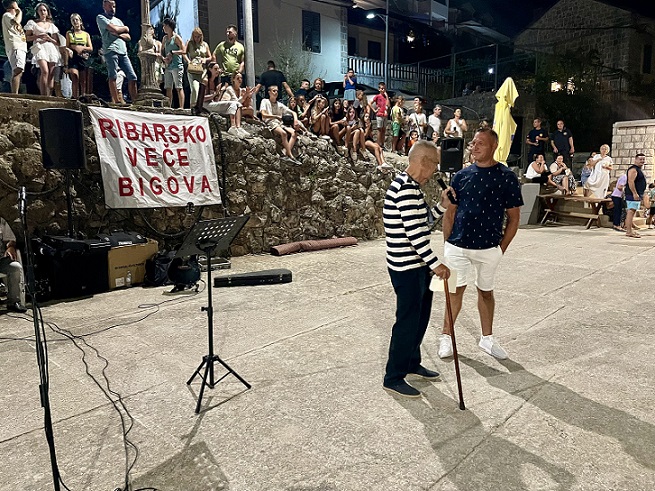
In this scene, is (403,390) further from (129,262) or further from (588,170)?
(588,170)

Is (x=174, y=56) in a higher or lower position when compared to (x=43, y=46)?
higher

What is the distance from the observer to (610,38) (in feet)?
74.5

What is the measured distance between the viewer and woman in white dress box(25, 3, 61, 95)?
25.0ft

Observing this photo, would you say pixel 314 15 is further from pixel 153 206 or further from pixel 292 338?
pixel 292 338

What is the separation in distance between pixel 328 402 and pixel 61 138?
15.8 ft

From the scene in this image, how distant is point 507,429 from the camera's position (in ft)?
9.88

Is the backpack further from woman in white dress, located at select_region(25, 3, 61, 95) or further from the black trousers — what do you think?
the black trousers

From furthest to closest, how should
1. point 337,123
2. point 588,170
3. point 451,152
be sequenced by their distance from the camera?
point 588,170, point 337,123, point 451,152

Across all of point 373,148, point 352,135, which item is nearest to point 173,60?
point 352,135

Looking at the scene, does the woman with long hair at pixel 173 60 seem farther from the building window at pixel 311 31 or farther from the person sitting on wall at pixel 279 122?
the building window at pixel 311 31

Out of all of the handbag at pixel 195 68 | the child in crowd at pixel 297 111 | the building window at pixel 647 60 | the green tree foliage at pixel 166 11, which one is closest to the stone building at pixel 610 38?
the building window at pixel 647 60

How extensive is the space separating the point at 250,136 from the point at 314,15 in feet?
49.4

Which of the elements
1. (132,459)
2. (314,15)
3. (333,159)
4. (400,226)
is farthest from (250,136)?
(314,15)

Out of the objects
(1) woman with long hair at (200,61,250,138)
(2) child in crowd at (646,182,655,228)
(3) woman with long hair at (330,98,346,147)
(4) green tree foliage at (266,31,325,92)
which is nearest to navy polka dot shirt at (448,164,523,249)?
(1) woman with long hair at (200,61,250,138)
